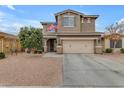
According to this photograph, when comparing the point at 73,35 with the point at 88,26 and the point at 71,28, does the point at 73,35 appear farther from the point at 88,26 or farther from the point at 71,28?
the point at 88,26

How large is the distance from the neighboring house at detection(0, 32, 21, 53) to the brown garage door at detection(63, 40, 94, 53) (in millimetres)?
7599

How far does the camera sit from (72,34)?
25453mm

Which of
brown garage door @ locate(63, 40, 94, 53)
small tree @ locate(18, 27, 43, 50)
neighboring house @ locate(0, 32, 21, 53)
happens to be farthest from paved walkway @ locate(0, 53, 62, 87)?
neighboring house @ locate(0, 32, 21, 53)

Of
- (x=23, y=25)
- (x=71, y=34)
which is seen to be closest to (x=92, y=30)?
(x=71, y=34)

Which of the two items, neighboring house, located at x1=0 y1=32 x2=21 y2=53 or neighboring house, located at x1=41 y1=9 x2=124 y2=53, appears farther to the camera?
neighboring house, located at x1=0 y1=32 x2=21 y2=53

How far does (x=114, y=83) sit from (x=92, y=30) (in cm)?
2041

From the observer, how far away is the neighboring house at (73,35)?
2552cm

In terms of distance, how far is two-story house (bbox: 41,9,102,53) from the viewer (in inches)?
1005

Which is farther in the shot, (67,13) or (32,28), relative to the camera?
(67,13)

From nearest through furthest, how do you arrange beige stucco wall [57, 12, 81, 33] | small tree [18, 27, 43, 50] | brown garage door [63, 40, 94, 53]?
small tree [18, 27, 43, 50], brown garage door [63, 40, 94, 53], beige stucco wall [57, 12, 81, 33]

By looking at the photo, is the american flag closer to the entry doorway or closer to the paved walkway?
the entry doorway

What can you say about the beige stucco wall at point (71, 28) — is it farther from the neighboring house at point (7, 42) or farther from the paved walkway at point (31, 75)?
the paved walkway at point (31, 75)
